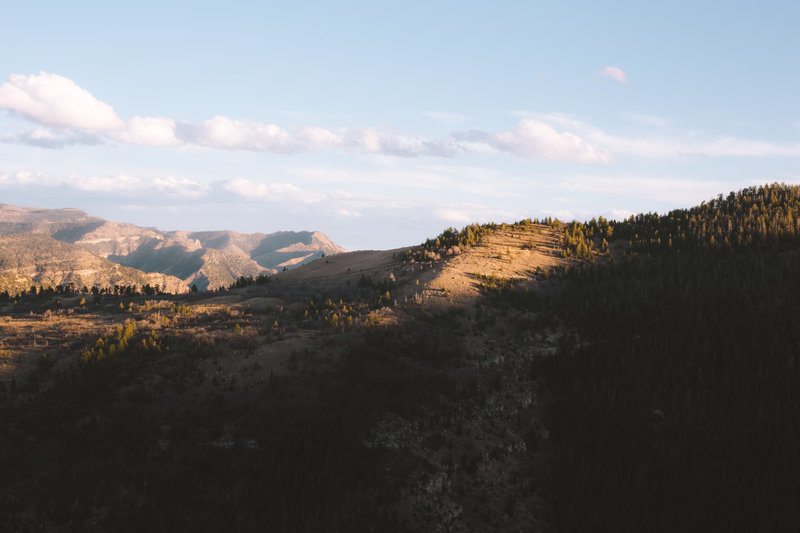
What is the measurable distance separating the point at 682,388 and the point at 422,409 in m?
12.7

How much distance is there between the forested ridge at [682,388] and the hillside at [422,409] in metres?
0.11

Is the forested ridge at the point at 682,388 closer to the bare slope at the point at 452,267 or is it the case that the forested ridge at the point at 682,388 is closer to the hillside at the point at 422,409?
the hillside at the point at 422,409

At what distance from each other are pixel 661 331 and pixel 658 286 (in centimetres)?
847

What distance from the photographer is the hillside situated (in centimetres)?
1322

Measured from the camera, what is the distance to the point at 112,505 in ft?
41.4

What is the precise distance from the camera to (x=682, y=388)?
2127 cm

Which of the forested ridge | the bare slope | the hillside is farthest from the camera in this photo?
the bare slope

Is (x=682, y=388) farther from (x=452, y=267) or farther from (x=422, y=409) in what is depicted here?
(x=452, y=267)

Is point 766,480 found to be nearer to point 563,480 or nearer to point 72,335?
point 563,480

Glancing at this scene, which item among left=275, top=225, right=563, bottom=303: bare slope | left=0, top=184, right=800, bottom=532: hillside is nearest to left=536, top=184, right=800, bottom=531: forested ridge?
left=0, top=184, right=800, bottom=532: hillside

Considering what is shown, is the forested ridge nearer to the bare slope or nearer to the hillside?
the hillside

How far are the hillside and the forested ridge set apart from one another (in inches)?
4.4

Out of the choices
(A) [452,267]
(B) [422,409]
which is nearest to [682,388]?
(B) [422,409]

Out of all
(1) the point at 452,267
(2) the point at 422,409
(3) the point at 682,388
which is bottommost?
(2) the point at 422,409
